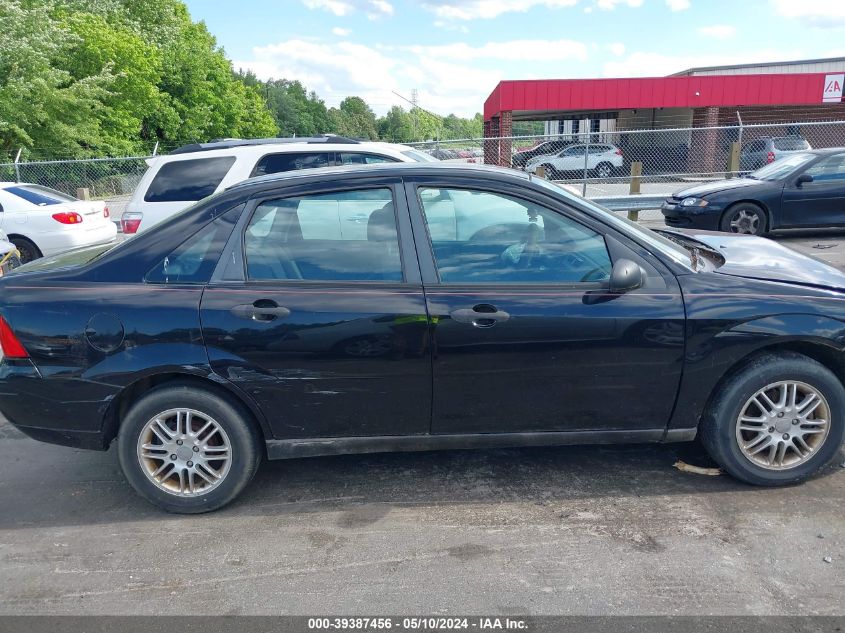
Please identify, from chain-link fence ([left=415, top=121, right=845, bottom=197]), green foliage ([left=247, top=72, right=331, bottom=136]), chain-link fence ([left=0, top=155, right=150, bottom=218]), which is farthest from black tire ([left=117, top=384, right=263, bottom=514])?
green foliage ([left=247, top=72, right=331, bottom=136])

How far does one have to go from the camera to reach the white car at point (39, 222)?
434 inches

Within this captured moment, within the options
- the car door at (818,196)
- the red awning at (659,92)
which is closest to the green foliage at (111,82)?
the red awning at (659,92)

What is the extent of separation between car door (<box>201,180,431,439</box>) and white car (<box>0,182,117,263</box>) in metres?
8.67

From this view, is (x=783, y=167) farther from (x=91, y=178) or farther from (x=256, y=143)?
(x=91, y=178)

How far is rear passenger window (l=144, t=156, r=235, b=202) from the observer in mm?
7820

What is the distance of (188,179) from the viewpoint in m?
7.87

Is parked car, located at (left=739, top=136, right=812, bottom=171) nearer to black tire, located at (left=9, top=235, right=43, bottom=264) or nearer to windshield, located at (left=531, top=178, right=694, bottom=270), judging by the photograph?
black tire, located at (left=9, top=235, right=43, bottom=264)

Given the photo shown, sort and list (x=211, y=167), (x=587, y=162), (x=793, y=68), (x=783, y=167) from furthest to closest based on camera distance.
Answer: (x=793, y=68) → (x=587, y=162) → (x=783, y=167) → (x=211, y=167)

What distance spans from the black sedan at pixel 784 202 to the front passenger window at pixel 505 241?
27.9 feet

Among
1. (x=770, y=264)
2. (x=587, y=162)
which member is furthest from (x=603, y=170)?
(x=770, y=264)

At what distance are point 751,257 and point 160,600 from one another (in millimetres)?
3553

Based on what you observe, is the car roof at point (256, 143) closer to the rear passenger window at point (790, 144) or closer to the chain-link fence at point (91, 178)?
the chain-link fence at point (91, 178)

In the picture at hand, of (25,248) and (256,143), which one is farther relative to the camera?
(25,248)

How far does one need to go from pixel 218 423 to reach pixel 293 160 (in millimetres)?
5036
